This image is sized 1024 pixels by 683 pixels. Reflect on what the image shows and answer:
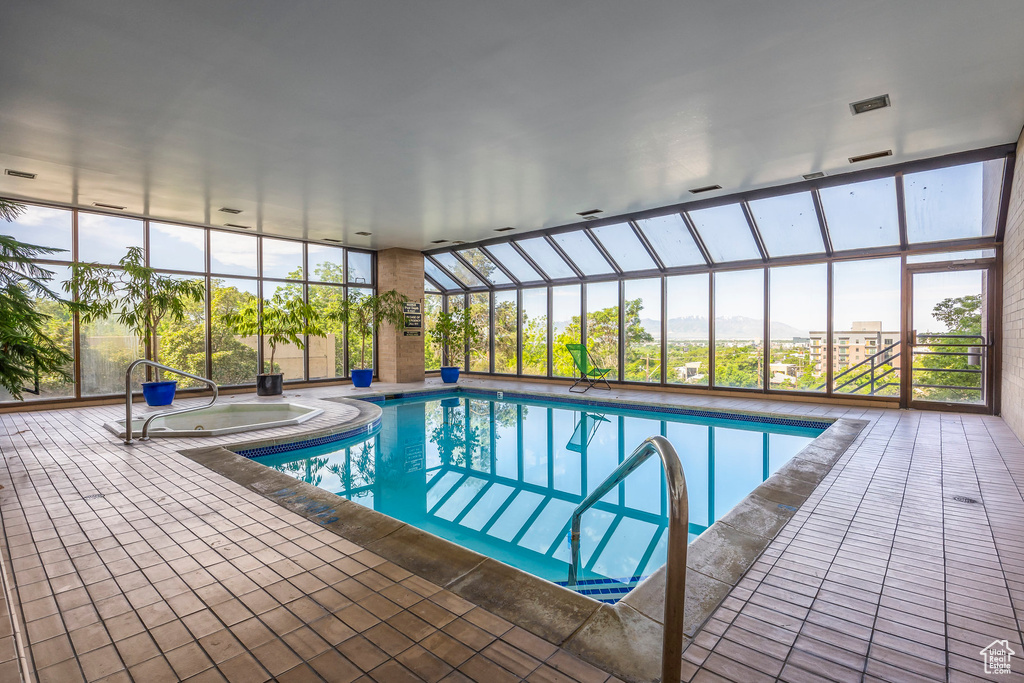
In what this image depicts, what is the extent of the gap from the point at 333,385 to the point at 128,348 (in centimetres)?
324

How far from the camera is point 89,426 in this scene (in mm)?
5375

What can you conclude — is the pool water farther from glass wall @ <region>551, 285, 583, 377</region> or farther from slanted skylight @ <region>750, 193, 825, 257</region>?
slanted skylight @ <region>750, 193, 825, 257</region>

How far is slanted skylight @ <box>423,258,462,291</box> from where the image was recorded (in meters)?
11.0

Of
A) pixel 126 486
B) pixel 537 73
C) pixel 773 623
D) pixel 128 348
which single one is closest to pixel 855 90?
pixel 537 73

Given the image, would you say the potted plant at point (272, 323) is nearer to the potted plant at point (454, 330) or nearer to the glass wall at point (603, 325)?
the potted plant at point (454, 330)

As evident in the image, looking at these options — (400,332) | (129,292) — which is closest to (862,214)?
(400,332)

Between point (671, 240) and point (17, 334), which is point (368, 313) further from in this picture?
point (17, 334)

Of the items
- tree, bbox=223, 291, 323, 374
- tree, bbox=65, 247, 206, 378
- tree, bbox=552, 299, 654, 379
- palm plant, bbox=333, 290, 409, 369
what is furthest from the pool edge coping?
palm plant, bbox=333, 290, 409, 369

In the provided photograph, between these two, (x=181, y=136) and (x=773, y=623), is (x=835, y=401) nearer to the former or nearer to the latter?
(x=773, y=623)

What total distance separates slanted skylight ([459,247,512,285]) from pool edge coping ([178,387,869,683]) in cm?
716

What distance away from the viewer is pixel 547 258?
371 inches

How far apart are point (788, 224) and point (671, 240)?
165 cm

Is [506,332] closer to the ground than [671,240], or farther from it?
closer to the ground

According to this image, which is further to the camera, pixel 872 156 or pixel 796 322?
pixel 796 322
